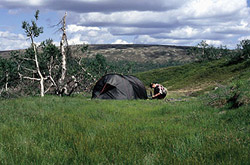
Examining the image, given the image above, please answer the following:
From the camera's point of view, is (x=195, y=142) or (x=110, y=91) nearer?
(x=195, y=142)

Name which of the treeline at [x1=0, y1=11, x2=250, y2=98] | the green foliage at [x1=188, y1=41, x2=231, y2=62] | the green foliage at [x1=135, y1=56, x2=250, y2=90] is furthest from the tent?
the green foliage at [x1=188, y1=41, x2=231, y2=62]

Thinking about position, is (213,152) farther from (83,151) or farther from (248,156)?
(83,151)

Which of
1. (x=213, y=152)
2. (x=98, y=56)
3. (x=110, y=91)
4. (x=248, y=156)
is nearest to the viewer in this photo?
(x=248, y=156)

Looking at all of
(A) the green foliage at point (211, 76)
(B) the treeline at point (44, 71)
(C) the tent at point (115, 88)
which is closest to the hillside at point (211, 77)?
(A) the green foliage at point (211, 76)

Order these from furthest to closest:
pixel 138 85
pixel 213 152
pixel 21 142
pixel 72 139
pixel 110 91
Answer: pixel 138 85, pixel 110 91, pixel 72 139, pixel 21 142, pixel 213 152

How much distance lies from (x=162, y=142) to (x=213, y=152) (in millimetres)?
1214

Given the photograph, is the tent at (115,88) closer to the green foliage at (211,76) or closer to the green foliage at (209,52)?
the green foliage at (211,76)

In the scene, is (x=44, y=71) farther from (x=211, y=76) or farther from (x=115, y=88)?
(x=211, y=76)

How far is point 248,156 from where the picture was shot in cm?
375

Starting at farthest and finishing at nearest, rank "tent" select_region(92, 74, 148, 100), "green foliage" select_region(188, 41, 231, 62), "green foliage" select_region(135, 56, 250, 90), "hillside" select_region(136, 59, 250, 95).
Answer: "green foliage" select_region(188, 41, 231, 62) → "green foliage" select_region(135, 56, 250, 90) → "hillside" select_region(136, 59, 250, 95) → "tent" select_region(92, 74, 148, 100)

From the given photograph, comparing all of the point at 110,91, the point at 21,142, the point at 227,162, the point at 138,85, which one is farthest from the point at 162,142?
the point at 138,85

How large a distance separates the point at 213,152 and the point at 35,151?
10.7ft

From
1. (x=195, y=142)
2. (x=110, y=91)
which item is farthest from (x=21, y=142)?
(x=110, y=91)

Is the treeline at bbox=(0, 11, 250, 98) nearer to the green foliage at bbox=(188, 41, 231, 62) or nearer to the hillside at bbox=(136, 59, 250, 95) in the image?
the hillside at bbox=(136, 59, 250, 95)
